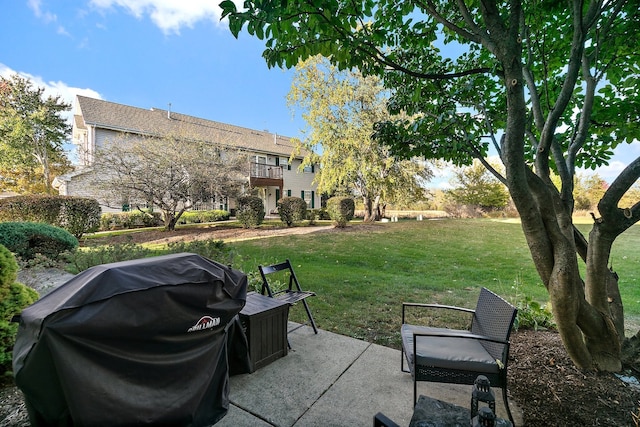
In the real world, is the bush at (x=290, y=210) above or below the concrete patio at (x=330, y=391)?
above

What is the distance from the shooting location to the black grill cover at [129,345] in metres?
1.40

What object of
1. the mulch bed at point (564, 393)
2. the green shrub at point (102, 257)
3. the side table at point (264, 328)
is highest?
the green shrub at point (102, 257)

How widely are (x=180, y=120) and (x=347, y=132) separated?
1240 cm

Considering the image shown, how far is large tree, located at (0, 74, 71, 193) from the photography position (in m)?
16.7

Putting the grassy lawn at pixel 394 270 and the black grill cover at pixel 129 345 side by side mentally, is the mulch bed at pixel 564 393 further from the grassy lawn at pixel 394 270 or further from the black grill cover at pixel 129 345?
the black grill cover at pixel 129 345

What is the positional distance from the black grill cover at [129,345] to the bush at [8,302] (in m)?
1.52

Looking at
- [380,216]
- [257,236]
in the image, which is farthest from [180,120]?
[380,216]

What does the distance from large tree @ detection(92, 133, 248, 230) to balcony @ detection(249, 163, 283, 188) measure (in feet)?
20.4

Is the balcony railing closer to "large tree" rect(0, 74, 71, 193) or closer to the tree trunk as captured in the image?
the tree trunk

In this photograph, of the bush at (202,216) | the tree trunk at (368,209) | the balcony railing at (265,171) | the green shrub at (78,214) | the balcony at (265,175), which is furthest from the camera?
the balcony railing at (265,171)

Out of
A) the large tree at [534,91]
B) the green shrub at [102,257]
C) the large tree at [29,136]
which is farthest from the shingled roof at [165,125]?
the large tree at [534,91]

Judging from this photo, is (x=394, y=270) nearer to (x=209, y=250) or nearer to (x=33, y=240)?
(x=209, y=250)

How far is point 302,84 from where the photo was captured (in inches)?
658

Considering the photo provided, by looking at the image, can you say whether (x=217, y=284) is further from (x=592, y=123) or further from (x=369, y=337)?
(x=592, y=123)
